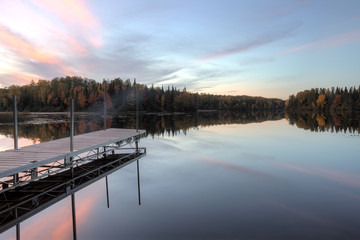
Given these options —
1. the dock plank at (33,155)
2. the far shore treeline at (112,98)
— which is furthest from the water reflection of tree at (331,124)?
the far shore treeline at (112,98)

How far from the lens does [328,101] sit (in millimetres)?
124812

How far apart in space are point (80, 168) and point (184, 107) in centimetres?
11065

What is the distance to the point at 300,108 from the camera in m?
146

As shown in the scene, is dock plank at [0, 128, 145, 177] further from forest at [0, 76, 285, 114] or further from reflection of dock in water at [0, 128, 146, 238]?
forest at [0, 76, 285, 114]

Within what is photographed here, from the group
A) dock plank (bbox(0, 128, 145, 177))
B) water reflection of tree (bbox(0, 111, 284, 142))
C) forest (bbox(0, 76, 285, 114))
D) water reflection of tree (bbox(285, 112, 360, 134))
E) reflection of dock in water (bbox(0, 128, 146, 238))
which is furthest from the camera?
forest (bbox(0, 76, 285, 114))

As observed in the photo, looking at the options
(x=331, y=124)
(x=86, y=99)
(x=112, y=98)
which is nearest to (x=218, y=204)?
(x=331, y=124)

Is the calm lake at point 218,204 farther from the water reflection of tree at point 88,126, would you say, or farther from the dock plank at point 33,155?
the water reflection of tree at point 88,126

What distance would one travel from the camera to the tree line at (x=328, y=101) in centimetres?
11325

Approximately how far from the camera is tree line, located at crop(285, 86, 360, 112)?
113 m

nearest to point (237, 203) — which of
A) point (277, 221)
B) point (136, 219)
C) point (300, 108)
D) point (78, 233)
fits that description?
point (277, 221)

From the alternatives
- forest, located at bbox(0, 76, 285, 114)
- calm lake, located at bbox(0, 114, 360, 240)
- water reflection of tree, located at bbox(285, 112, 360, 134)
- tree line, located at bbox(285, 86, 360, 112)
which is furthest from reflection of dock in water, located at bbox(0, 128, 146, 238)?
tree line, located at bbox(285, 86, 360, 112)

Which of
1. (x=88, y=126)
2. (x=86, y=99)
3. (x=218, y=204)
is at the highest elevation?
(x=86, y=99)

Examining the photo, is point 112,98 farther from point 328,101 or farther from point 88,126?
point 328,101

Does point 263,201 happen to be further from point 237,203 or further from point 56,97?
point 56,97
